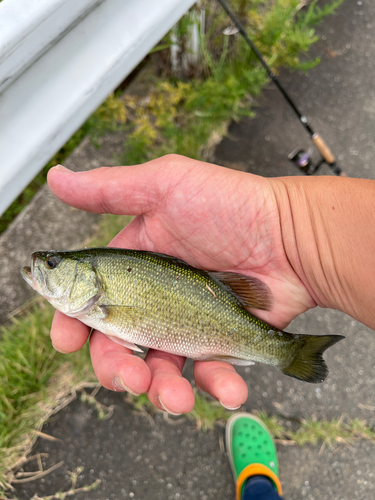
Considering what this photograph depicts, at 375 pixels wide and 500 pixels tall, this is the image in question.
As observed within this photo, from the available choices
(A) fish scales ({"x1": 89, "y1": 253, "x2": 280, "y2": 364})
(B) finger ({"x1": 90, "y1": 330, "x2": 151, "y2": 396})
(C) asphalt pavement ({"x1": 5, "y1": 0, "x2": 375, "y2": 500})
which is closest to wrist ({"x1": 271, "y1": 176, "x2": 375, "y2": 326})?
(A) fish scales ({"x1": 89, "y1": 253, "x2": 280, "y2": 364})

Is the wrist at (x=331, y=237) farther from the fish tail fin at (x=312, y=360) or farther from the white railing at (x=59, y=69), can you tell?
the white railing at (x=59, y=69)

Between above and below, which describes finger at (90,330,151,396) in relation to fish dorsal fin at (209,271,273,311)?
above

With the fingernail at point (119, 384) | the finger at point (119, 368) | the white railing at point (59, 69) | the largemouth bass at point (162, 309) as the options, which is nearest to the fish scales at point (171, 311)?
the largemouth bass at point (162, 309)

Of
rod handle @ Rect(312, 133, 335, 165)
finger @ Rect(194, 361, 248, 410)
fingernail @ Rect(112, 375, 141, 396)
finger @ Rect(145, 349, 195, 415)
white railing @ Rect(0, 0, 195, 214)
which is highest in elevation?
white railing @ Rect(0, 0, 195, 214)

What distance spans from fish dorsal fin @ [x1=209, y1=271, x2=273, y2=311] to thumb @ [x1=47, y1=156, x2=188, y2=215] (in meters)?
0.74

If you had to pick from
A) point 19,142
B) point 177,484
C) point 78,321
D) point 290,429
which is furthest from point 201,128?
point 177,484

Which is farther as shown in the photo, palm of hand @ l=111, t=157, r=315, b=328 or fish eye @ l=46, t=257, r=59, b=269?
palm of hand @ l=111, t=157, r=315, b=328

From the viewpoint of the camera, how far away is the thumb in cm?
222

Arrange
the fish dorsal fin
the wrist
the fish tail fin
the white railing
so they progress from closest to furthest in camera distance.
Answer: the white railing → the wrist → the fish tail fin → the fish dorsal fin

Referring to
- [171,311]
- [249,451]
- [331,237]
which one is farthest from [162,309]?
[249,451]

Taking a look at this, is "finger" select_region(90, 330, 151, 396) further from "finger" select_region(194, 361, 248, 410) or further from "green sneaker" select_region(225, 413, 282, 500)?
"green sneaker" select_region(225, 413, 282, 500)

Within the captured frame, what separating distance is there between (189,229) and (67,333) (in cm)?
106

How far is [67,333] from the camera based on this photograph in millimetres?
2184

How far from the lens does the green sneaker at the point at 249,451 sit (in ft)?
9.05
